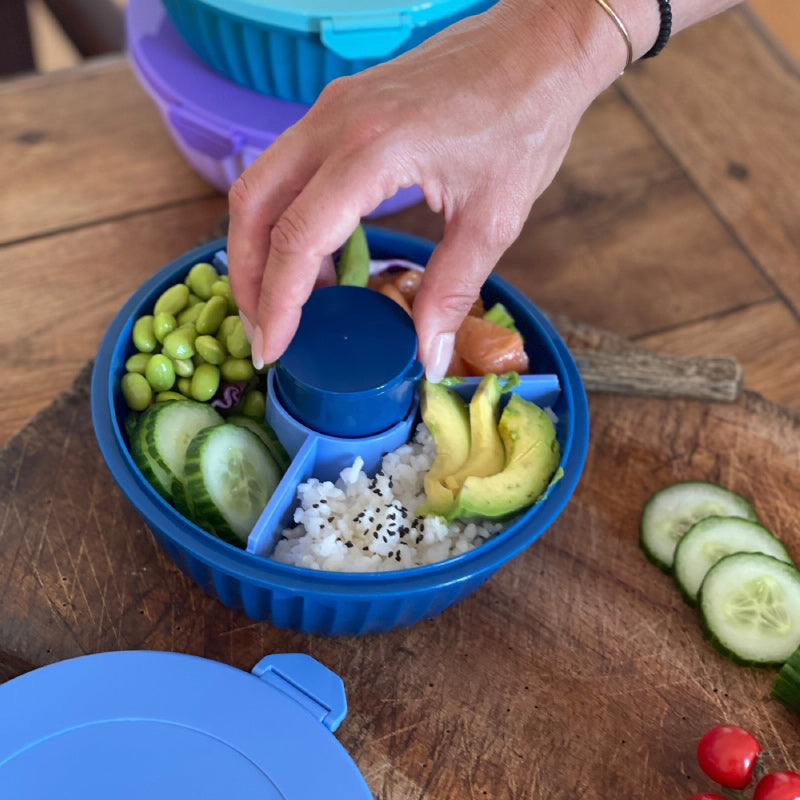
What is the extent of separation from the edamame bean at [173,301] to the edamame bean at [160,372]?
3.7 inches

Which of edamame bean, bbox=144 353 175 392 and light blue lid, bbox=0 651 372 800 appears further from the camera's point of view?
edamame bean, bbox=144 353 175 392

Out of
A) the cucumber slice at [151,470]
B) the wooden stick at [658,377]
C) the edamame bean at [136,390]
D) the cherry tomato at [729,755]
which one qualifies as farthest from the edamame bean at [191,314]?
the cherry tomato at [729,755]

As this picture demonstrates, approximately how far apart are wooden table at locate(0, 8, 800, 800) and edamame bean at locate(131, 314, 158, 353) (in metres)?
0.23

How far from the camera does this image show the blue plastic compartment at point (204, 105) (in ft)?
5.41

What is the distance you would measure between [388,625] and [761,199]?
1.32m

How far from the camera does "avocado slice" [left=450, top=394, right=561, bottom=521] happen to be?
48.3 inches

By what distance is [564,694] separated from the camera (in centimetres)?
131

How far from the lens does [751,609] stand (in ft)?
4.41

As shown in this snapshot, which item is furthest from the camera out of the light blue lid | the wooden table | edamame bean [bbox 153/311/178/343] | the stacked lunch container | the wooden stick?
the wooden stick

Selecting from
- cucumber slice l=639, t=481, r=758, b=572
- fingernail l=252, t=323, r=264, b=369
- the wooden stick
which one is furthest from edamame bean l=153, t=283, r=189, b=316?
cucumber slice l=639, t=481, r=758, b=572

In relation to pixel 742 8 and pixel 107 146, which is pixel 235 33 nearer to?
pixel 107 146

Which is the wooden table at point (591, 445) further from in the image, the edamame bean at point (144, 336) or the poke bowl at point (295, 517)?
the edamame bean at point (144, 336)

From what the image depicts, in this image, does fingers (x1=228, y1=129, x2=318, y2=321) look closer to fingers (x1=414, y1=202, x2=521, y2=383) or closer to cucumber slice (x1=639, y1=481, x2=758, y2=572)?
fingers (x1=414, y1=202, x2=521, y2=383)

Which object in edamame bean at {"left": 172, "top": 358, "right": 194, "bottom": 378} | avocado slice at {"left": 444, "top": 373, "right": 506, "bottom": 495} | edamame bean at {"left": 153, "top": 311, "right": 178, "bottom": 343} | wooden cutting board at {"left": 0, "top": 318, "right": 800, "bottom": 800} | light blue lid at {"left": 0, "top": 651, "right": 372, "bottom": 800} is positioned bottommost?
wooden cutting board at {"left": 0, "top": 318, "right": 800, "bottom": 800}
